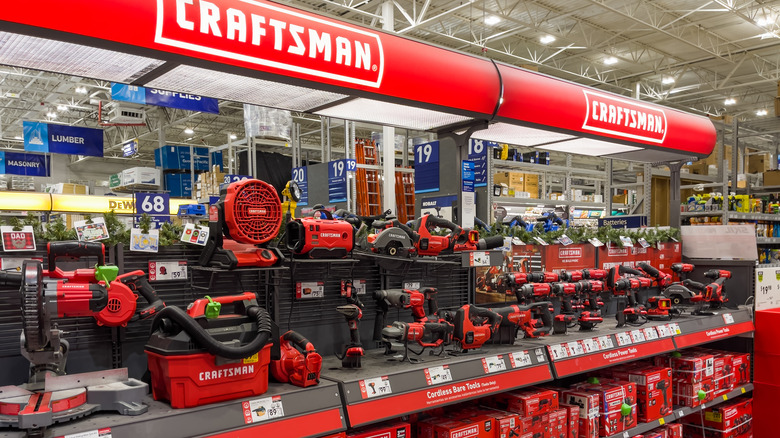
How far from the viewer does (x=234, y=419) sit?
1.75 metres

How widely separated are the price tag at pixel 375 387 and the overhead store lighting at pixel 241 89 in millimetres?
1139

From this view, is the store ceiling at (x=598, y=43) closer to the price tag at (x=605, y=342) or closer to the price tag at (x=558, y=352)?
the price tag at (x=605, y=342)

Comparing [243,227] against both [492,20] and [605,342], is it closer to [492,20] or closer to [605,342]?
[605,342]

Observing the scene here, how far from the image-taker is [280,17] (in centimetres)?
197

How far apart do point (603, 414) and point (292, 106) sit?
91.6 inches

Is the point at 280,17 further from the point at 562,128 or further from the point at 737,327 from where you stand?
the point at 737,327

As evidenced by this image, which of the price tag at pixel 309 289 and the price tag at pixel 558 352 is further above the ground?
the price tag at pixel 309 289

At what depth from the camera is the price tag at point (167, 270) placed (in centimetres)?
217

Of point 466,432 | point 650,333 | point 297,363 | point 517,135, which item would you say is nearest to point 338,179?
point 517,135

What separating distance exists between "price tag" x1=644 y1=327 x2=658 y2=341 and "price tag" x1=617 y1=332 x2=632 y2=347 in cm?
18

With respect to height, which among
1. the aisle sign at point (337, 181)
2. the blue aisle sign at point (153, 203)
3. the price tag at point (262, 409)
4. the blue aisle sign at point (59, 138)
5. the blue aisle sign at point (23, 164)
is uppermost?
the blue aisle sign at point (59, 138)

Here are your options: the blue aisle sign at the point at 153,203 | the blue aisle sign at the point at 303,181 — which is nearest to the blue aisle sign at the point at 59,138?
the blue aisle sign at the point at 303,181

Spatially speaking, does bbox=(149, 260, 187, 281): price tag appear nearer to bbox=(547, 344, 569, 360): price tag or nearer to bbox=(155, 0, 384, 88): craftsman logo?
bbox=(155, 0, 384, 88): craftsman logo

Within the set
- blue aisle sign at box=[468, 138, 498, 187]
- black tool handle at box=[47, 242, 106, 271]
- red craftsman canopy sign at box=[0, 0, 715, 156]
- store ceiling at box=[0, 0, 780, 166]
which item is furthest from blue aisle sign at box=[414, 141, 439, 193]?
store ceiling at box=[0, 0, 780, 166]
